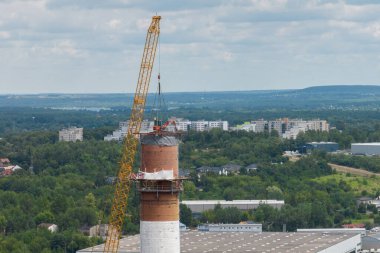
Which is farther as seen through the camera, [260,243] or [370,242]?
[370,242]

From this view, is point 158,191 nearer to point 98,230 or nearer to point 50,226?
point 98,230

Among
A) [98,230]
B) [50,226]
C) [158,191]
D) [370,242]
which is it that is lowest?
[98,230]

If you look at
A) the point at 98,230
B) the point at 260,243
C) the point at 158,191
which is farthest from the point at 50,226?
the point at 158,191

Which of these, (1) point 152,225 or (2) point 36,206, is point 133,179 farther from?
(2) point 36,206

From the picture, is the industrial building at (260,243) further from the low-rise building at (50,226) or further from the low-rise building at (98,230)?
the low-rise building at (50,226)

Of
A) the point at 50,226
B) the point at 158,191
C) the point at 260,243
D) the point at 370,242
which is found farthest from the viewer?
the point at 50,226

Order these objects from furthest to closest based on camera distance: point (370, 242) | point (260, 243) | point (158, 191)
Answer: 1. point (370, 242)
2. point (260, 243)
3. point (158, 191)

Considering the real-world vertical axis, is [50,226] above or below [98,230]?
above

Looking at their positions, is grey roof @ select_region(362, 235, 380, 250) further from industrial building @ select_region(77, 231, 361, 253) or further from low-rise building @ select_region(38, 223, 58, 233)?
low-rise building @ select_region(38, 223, 58, 233)

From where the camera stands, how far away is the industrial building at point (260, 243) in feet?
383

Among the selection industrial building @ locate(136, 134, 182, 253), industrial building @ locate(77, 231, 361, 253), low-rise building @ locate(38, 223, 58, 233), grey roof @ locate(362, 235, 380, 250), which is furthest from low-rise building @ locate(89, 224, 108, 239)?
industrial building @ locate(136, 134, 182, 253)

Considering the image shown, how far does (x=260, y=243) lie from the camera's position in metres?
123

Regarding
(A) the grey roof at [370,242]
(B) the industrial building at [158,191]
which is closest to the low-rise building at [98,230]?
(A) the grey roof at [370,242]

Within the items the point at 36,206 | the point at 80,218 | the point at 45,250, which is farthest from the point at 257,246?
the point at 36,206
